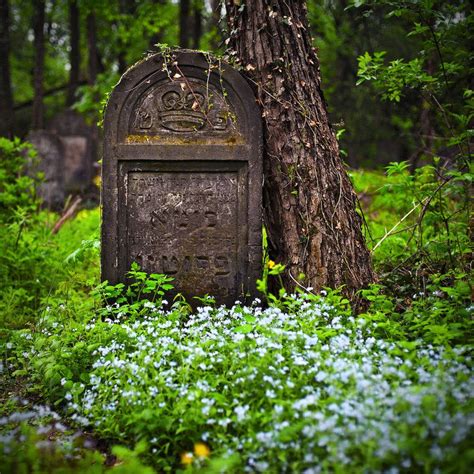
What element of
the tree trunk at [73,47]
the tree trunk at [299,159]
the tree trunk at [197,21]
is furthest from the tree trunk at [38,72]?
the tree trunk at [299,159]

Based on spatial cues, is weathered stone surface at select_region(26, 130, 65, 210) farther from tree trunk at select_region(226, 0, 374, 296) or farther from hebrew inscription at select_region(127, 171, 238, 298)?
tree trunk at select_region(226, 0, 374, 296)

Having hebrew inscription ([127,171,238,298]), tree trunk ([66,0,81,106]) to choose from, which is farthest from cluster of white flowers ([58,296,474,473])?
tree trunk ([66,0,81,106])

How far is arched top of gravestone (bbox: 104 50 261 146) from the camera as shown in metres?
4.25

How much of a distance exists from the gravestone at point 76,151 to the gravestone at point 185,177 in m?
8.31

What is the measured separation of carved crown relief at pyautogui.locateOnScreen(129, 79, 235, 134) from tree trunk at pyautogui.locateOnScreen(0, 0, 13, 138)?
30.4 feet

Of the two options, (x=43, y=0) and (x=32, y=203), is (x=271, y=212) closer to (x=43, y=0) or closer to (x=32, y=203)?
(x=32, y=203)

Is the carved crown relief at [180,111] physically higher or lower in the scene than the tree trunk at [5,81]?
lower

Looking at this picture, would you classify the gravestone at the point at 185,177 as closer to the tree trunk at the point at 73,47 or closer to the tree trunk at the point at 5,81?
the tree trunk at the point at 5,81

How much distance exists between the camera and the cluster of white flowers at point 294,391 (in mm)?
2094

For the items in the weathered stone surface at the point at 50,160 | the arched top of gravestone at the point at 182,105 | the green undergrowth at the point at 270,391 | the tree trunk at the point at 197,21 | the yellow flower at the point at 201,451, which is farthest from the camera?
the tree trunk at the point at 197,21

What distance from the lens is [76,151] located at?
41.0 feet

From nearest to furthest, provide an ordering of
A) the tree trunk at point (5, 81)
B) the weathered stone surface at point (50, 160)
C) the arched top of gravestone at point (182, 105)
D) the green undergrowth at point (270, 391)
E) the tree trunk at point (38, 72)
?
the green undergrowth at point (270, 391) < the arched top of gravestone at point (182, 105) < the weathered stone surface at point (50, 160) < the tree trunk at point (5, 81) < the tree trunk at point (38, 72)

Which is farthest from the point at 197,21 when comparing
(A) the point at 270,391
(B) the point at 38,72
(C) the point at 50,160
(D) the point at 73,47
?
(A) the point at 270,391

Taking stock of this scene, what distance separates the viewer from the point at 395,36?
1191cm
